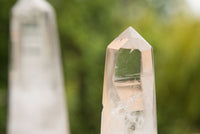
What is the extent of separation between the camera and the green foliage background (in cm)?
332

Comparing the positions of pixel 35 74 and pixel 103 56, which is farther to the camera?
pixel 103 56

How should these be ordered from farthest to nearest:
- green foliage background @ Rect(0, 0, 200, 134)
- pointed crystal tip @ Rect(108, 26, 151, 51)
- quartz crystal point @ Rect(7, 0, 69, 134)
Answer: green foliage background @ Rect(0, 0, 200, 134)
quartz crystal point @ Rect(7, 0, 69, 134)
pointed crystal tip @ Rect(108, 26, 151, 51)

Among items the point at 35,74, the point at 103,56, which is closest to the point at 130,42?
the point at 35,74

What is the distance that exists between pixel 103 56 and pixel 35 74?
6.35ft

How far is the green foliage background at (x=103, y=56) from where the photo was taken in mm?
3324

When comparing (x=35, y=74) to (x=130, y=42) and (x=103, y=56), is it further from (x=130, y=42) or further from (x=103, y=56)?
(x=103, y=56)

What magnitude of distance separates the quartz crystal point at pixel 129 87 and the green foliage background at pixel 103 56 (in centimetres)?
241

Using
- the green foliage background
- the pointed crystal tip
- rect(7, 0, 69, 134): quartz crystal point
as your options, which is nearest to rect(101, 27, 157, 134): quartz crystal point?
the pointed crystal tip

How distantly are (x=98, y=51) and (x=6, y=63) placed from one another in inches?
37.5

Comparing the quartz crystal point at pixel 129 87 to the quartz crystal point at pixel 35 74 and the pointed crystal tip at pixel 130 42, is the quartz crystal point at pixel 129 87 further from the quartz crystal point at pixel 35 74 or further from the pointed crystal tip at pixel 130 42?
the quartz crystal point at pixel 35 74

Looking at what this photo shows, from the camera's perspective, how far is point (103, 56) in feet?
11.0

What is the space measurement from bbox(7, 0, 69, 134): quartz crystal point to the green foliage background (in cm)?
182

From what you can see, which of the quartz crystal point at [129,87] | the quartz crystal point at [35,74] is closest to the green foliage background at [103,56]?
the quartz crystal point at [35,74]

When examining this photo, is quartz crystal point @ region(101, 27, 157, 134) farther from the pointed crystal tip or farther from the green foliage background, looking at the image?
the green foliage background
